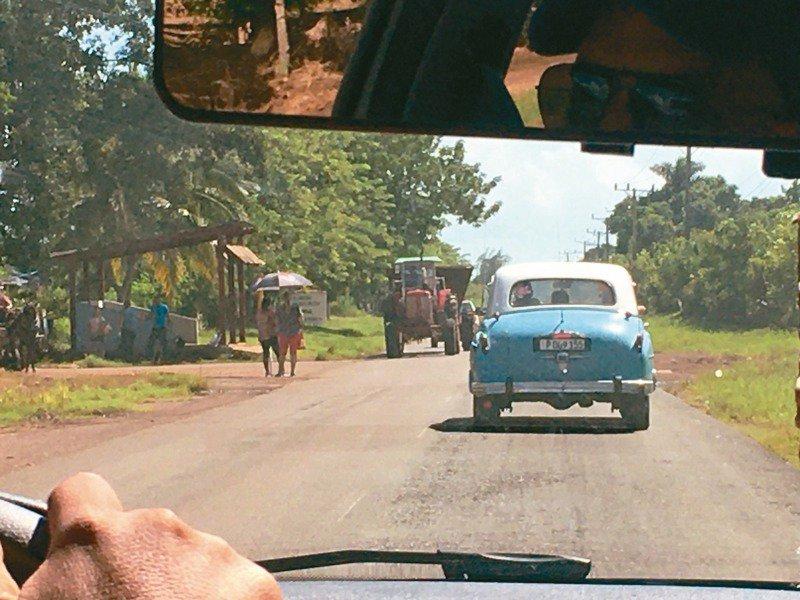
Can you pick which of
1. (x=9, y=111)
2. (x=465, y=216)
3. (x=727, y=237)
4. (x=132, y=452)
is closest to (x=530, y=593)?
(x=465, y=216)

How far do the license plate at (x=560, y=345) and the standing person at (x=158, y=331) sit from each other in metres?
19.8

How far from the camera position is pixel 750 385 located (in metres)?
22.7

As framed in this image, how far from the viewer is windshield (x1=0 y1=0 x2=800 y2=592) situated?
28.2 ft

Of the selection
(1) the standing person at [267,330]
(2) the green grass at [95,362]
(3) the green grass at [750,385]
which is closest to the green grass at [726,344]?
(3) the green grass at [750,385]

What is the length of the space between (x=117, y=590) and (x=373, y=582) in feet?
5.90

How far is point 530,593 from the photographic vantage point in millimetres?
2922

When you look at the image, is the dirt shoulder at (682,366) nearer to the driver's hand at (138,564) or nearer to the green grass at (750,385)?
the green grass at (750,385)

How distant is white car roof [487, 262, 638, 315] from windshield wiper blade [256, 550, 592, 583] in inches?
491

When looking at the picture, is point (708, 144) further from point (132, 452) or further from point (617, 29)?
point (132, 452)

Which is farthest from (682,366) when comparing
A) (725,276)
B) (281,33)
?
(281,33)

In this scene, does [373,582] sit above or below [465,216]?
below

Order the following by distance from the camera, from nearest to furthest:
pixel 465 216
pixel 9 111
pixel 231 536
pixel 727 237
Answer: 1. pixel 465 216
2. pixel 231 536
3. pixel 727 237
4. pixel 9 111

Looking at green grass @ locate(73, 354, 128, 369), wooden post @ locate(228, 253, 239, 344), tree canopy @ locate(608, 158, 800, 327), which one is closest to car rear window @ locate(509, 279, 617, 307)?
tree canopy @ locate(608, 158, 800, 327)

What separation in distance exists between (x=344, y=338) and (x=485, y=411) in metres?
30.6
